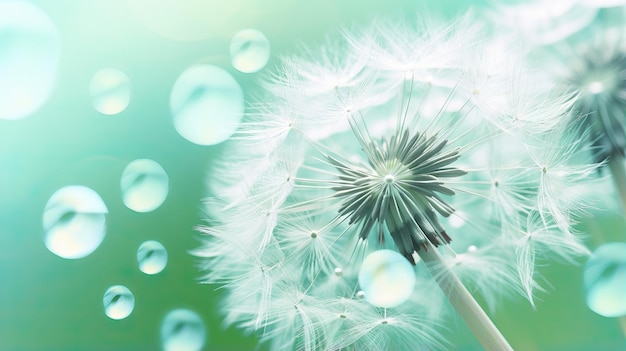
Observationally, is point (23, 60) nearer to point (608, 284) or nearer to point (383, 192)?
point (383, 192)

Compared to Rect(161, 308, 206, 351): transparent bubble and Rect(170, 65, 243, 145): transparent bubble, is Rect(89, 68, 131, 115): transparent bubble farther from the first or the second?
Rect(161, 308, 206, 351): transparent bubble

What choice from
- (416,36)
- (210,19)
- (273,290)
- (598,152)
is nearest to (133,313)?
(273,290)

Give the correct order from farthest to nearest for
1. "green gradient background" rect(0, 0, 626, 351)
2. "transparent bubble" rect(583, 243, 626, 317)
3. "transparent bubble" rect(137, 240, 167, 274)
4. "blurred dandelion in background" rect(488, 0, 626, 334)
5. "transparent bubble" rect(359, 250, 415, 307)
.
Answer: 1. "green gradient background" rect(0, 0, 626, 351)
2. "transparent bubble" rect(137, 240, 167, 274)
3. "blurred dandelion in background" rect(488, 0, 626, 334)
4. "transparent bubble" rect(583, 243, 626, 317)
5. "transparent bubble" rect(359, 250, 415, 307)

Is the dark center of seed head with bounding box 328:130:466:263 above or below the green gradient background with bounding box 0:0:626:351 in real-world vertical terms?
below

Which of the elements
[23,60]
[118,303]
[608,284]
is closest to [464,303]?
[608,284]

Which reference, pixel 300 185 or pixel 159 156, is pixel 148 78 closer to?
pixel 159 156

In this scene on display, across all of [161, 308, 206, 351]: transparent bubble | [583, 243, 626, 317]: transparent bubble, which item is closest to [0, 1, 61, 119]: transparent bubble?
[161, 308, 206, 351]: transparent bubble
